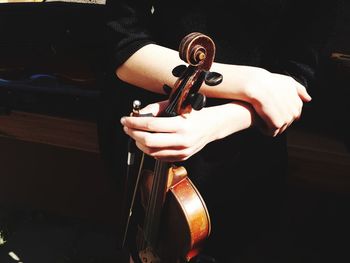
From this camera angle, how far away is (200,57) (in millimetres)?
573

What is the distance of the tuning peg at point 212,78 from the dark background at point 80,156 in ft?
2.95

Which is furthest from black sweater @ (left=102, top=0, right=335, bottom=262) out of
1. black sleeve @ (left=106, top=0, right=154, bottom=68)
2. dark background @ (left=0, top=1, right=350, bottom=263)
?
dark background @ (left=0, top=1, right=350, bottom=263)

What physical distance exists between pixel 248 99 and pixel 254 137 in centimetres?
21

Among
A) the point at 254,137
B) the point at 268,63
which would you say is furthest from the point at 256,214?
the point at 268,63

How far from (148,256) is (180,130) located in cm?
57

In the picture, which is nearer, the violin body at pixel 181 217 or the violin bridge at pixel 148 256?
the violin body at pixel 181 217

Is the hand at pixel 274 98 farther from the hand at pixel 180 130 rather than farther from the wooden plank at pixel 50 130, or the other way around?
the wooden plank at pixel 50 130

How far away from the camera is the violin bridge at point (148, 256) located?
3.15 ft

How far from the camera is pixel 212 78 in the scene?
610 millimetres

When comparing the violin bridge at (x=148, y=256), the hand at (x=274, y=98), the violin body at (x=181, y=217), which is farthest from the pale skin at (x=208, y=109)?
the violin bridge at (x=148, y=256)

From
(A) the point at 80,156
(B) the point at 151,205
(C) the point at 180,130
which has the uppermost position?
(C) the point at 180,130

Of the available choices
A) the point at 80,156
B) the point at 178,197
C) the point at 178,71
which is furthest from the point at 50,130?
the point at 178,71

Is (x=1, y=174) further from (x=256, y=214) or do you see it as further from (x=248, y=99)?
(x=248, y=99)

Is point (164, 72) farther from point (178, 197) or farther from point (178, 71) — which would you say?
point (178, 197)
